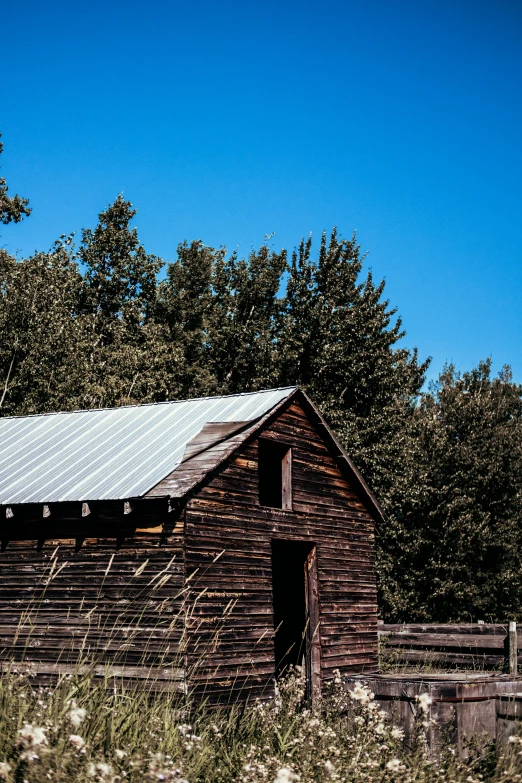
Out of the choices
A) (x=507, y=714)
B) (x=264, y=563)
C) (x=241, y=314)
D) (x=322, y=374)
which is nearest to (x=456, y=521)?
(x=322, y=374)

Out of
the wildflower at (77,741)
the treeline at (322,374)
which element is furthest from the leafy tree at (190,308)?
the wildflower at (77,741)

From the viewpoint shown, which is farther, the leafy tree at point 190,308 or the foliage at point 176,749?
the leafy tree at point 190,308

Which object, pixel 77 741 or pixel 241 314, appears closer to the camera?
pixel 77 741

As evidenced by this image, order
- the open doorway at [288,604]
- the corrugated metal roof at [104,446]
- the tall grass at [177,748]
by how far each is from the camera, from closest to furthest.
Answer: the tall grass at [177,748] < the corrugated metal roof at [104,446] < the open doorway at [288,604]

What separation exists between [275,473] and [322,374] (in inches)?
555

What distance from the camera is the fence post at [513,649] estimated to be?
16.8m

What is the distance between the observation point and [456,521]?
1401 inches

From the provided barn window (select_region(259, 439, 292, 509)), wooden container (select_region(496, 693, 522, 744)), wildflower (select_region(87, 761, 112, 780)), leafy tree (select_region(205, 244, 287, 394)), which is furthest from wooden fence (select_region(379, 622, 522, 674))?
leafy tree (select_region(205, 244, 287, 394))

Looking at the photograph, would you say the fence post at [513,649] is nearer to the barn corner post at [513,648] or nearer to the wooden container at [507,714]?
the barn corner post at [513,648]

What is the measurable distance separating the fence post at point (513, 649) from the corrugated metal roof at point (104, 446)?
6.92 m

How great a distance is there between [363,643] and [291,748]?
38.0ft

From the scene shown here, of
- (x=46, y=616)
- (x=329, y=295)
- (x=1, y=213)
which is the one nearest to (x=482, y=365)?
(x=329, y=295)

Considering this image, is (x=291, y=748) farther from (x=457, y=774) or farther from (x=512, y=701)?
(x=512, y=701)

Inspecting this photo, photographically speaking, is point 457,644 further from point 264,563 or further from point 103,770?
point 103,770
